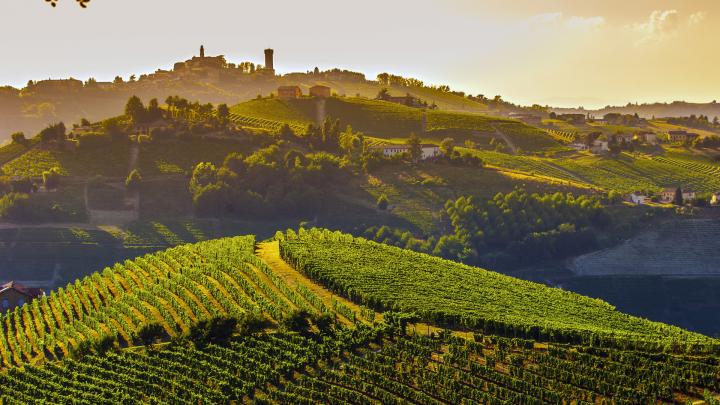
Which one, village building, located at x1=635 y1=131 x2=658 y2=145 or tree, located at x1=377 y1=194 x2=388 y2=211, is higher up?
village building, located at x1=635 y1=131 x2=658 y2=145

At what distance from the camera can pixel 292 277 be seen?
64.4 meters

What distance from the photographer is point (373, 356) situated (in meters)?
47.0

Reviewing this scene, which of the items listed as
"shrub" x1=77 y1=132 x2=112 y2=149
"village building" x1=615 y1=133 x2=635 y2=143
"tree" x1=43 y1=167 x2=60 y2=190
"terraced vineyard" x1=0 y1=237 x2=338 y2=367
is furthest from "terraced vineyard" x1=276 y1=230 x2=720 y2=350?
"village building" x1=615 y1=133 x2=635 y2=143

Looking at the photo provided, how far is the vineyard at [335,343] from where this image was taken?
4297 cm

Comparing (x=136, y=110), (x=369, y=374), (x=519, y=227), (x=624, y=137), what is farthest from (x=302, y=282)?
(x=624, y=137)

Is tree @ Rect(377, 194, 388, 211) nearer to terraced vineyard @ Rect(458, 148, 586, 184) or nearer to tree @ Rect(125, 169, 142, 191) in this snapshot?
terraced vineyard @ Rect(458, 148, 586, 184)

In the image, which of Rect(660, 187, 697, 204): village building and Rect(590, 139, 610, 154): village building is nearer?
Rect(660, 187, 697, 204): village building

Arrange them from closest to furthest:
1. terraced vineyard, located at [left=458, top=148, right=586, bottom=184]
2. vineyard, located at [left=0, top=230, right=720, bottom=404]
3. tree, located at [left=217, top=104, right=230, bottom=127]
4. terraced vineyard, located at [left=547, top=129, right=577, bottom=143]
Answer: vineyard, located at [left=0, top=230, right=720, bottom=404] → terraced vineyard, located at [left=458, top=148, right=586, bottom=184] → tree, located at [left=217, top=104, right=230, bottom=127] → terraced vineyard, located at [left=547, top=129, right=577, bottom=143]

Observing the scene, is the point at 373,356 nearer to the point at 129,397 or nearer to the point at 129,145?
the point at 129,397

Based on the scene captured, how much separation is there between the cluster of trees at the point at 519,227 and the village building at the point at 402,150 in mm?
19847

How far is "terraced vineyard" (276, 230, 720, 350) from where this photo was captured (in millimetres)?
50875

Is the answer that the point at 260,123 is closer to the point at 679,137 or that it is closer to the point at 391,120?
the point at 391,120

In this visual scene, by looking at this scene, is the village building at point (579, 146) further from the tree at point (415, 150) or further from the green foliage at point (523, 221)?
the green foliage at point (523, 221)

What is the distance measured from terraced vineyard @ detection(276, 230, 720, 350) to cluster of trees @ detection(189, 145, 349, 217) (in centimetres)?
5371
